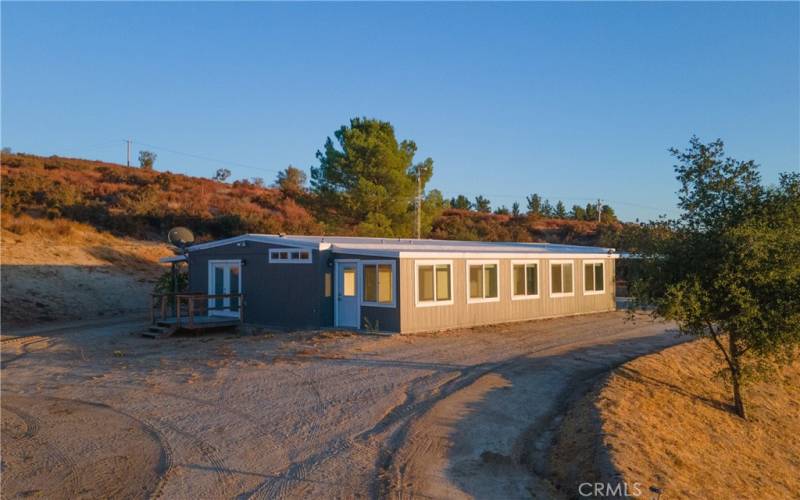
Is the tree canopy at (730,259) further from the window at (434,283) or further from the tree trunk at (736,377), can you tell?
the window at (434,283)

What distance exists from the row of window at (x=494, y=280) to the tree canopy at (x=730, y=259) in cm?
641

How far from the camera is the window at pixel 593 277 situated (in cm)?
2128

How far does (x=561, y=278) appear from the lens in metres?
20.2

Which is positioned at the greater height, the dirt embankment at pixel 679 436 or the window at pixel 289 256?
the window at pixel 289 256

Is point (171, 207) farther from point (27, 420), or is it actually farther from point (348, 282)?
point (27, 420)

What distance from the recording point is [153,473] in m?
6.03

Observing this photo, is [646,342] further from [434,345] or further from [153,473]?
[153,473]

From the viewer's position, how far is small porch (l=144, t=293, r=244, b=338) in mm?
16281

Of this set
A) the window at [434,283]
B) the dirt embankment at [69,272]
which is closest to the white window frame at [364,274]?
the window at [434,283]

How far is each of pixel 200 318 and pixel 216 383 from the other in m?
8.03

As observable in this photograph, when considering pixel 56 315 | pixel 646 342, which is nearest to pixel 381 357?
pixel 646 342

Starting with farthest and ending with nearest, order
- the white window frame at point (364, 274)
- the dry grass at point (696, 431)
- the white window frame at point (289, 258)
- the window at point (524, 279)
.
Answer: the window at point (524, 279), the white window frame at point (289, 258), the white window frame at point (364, 274), the dry grass at point (696, 431)

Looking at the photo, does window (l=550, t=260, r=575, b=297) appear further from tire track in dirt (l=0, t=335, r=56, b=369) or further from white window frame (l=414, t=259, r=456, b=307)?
tire track in dirt (l=0, t=335, r=56, b=369)

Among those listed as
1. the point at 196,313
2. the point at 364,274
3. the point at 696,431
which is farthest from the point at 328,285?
the point at 696,431
